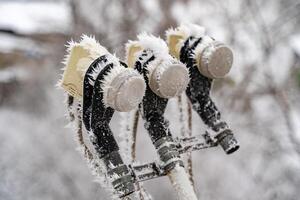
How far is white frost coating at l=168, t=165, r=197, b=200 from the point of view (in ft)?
4.28

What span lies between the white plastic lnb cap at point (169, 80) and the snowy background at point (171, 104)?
0.38 m

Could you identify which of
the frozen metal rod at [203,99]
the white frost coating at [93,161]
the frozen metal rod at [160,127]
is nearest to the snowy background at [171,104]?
the frozen metal rod at [203,99]

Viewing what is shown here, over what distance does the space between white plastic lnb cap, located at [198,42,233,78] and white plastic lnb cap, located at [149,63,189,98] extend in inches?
5.9


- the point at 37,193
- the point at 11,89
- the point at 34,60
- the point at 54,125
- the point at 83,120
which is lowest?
the point at 83,120

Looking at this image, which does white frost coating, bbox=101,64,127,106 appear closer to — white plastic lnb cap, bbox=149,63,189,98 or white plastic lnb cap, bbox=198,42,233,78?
white plastic lnb cap, bbox=149,63,189,98

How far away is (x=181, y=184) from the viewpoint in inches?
51.9

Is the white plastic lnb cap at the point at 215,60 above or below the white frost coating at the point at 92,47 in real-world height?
below

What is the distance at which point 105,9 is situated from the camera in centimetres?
1002

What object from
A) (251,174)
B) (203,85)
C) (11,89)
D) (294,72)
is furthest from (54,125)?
(203,85)

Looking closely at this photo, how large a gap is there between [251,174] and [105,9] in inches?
207

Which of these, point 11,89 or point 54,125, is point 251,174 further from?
point 11,89

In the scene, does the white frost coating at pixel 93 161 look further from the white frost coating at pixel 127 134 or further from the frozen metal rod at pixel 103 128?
the white frost coating at pixel 127 134

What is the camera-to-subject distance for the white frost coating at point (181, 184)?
1.30 m

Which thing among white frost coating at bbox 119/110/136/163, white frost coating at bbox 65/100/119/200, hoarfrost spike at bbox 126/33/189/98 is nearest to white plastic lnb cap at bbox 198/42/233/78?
hoarfrost spike at bbox 126/33/189/98
